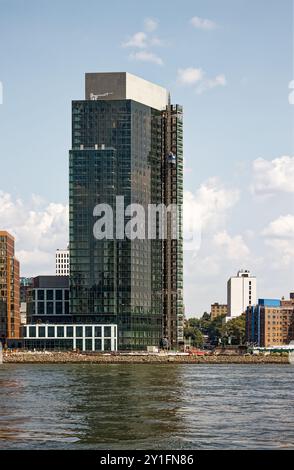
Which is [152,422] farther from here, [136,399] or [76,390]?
[76,390]

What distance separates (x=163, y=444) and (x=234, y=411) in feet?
78.6

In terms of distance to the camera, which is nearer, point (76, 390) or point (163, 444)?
point (163, 444)

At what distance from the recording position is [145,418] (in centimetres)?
7531

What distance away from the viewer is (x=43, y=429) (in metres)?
66.9

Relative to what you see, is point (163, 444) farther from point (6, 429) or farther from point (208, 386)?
point (208, 386)

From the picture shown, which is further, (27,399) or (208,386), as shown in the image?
(208,386)

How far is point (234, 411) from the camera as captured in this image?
270ft

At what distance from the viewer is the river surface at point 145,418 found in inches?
2360

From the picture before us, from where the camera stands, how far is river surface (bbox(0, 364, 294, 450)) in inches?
2360
